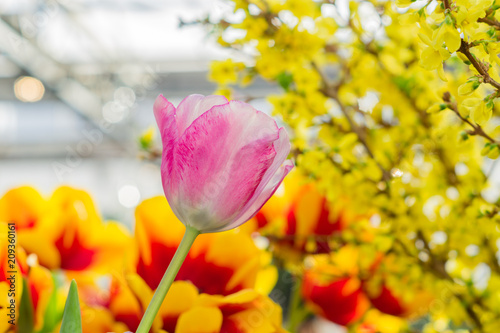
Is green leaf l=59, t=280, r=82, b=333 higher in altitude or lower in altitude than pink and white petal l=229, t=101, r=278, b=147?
lower

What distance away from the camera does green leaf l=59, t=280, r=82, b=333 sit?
167 mm

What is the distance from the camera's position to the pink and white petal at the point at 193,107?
0.18m

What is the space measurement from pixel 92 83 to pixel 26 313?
4318mm

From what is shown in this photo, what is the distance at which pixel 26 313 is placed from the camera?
217mm

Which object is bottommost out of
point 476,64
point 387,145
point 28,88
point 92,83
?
point 92,83

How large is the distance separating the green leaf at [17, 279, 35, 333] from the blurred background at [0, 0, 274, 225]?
8.51ft

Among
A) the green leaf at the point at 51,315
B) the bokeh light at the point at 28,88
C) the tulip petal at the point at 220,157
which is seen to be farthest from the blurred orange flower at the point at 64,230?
the bokeh light at the point at 28,88

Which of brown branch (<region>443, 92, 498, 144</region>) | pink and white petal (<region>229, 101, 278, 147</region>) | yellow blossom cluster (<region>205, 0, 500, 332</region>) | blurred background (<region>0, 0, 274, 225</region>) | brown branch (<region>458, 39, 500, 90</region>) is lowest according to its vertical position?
blurred background (<region>0, 0, 274, 225</region>)

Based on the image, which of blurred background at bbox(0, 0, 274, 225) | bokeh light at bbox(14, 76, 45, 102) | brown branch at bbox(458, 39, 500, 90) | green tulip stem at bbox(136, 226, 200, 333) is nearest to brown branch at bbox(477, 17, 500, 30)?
brown branch at bbox(458, 39, 500, 90)

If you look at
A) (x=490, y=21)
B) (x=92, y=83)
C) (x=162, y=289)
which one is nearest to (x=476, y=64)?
(x=490, y=21)

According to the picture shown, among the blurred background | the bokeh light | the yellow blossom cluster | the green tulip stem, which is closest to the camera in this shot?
the green tulip stem

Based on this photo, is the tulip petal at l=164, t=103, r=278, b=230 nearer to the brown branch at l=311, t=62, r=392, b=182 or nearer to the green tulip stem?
the green tulip stem

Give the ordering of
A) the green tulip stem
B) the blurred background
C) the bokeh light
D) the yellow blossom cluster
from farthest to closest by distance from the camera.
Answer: the bokeh light < the blurred background < the yellow blossom cluster < the green tulip stem

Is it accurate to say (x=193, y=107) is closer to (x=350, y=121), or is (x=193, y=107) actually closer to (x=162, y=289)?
(x=162, y=289)
